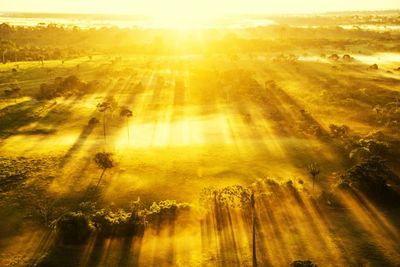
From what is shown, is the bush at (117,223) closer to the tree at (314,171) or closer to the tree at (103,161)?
the tree at (103,161)

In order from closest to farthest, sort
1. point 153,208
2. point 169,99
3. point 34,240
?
point 34,240, point 153,208, point 169,99

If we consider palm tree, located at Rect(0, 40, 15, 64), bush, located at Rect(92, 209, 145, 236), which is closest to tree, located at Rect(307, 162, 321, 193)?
bush, located at Rect(92, 209, 145, 236)

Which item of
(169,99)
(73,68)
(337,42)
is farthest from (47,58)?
(337,42)

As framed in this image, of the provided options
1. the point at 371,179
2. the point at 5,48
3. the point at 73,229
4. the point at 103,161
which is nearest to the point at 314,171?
the point at 371,179

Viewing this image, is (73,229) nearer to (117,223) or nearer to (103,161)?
(117,223)

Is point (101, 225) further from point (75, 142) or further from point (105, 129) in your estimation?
point (105, 129)

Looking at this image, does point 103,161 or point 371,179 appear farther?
point 103,161

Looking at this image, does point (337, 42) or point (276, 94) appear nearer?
point (276, 94)

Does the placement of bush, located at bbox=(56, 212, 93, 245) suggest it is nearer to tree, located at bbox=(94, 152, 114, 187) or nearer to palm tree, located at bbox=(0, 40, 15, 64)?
tree, located at bbox=(94, 152, 114, 187)
